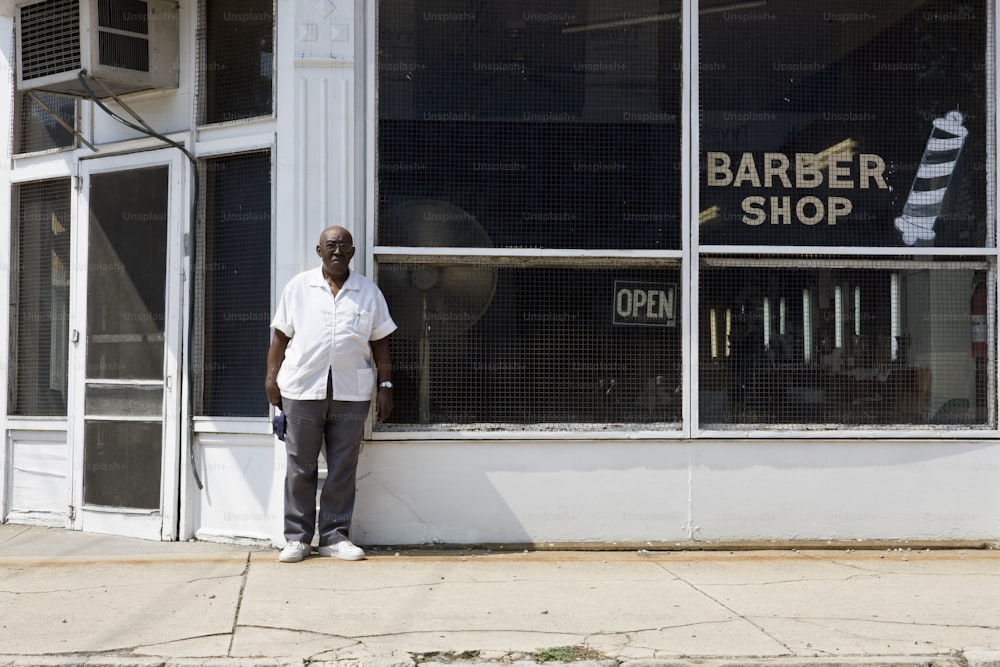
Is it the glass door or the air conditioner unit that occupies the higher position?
the air conditioner unit

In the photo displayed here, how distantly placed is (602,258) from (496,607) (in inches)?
105

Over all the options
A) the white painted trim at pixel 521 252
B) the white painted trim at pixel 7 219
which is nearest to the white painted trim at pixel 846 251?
the white painted trim at pixel 521 252

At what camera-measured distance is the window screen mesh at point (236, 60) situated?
24.4 feet

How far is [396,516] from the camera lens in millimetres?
7125

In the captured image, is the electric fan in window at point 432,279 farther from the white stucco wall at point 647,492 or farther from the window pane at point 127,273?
the window pane at point 127,273

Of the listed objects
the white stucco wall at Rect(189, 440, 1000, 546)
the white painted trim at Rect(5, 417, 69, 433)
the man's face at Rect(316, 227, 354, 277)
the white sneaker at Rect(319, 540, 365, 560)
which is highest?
the man's face at Rect(316, 227, 354, 277)

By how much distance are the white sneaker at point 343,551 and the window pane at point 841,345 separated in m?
2.42

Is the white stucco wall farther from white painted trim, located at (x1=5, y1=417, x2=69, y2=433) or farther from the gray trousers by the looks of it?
white painted trim, located at (x1=5, y1=417, x2=69, y2=433)

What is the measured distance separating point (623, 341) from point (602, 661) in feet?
9.97

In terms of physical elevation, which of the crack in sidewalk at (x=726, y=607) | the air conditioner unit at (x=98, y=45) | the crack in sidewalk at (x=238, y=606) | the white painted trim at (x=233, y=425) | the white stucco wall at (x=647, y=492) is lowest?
the crack in sidewalk at (x=726, y=607)

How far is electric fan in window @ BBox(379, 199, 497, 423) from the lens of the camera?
724 centimetres

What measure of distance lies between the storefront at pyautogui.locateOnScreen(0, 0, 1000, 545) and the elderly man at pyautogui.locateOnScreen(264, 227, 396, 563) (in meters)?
0.32

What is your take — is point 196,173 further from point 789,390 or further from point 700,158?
point 789,390

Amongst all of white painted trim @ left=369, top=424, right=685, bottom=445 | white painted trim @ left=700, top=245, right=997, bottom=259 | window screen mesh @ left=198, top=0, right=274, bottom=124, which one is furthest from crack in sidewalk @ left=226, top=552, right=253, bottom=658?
white painted trim @ left=700, top=245, right=997, bottom=259
